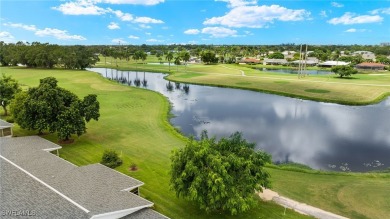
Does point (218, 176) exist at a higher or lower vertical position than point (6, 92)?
lower

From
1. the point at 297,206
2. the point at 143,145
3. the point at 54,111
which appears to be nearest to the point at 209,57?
the point at 143,145

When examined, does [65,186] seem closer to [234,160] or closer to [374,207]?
[234,160]

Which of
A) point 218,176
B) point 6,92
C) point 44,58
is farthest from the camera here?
point 44,58

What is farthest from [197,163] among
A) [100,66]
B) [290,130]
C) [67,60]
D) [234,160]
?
[100,66]

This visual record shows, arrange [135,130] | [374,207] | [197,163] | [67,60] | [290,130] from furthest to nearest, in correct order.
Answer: [67,60] < [290,130] < [135,130] < [374,207] < [197,163]

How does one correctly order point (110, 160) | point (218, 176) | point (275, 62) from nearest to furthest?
1. point (218, 176)
2. point (110, 160)
3. point (275, 62)

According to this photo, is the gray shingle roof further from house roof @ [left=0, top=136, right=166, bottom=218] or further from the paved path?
the paved path

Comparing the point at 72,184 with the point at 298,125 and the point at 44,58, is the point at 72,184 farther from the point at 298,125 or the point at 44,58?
the point at 44,58
